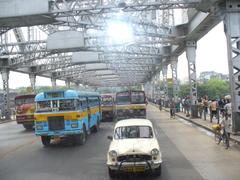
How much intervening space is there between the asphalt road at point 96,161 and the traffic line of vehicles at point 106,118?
600 millimetres

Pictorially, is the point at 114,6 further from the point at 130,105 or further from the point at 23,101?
the point at 23,101

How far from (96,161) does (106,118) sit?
24.7 m

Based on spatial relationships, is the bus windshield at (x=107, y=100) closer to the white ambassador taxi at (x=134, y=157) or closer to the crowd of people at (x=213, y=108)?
the crowd of people at (x=213, y=108)

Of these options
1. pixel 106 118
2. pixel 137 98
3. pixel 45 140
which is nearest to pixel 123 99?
pixel 137 98

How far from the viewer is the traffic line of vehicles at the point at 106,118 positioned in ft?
36.4

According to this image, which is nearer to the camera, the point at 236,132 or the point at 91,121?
the point at 236,132

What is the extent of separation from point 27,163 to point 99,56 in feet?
138

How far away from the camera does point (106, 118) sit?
39344mm

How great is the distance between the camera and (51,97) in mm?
20125

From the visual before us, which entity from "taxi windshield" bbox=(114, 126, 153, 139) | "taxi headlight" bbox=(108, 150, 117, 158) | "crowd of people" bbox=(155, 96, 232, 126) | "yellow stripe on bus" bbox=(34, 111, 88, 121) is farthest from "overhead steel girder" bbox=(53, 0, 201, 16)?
"taxi headlight" bbox=(108, 150, 117, 158)

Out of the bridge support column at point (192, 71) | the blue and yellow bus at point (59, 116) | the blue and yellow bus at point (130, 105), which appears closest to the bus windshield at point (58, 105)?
the blue and yellow bus at point (59, 116)

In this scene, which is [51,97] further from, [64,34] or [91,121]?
[64,34]

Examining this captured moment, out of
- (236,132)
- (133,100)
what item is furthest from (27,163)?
(133,100)

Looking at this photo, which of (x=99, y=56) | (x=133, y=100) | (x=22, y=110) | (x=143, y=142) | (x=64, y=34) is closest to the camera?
(x=143, y=142)
